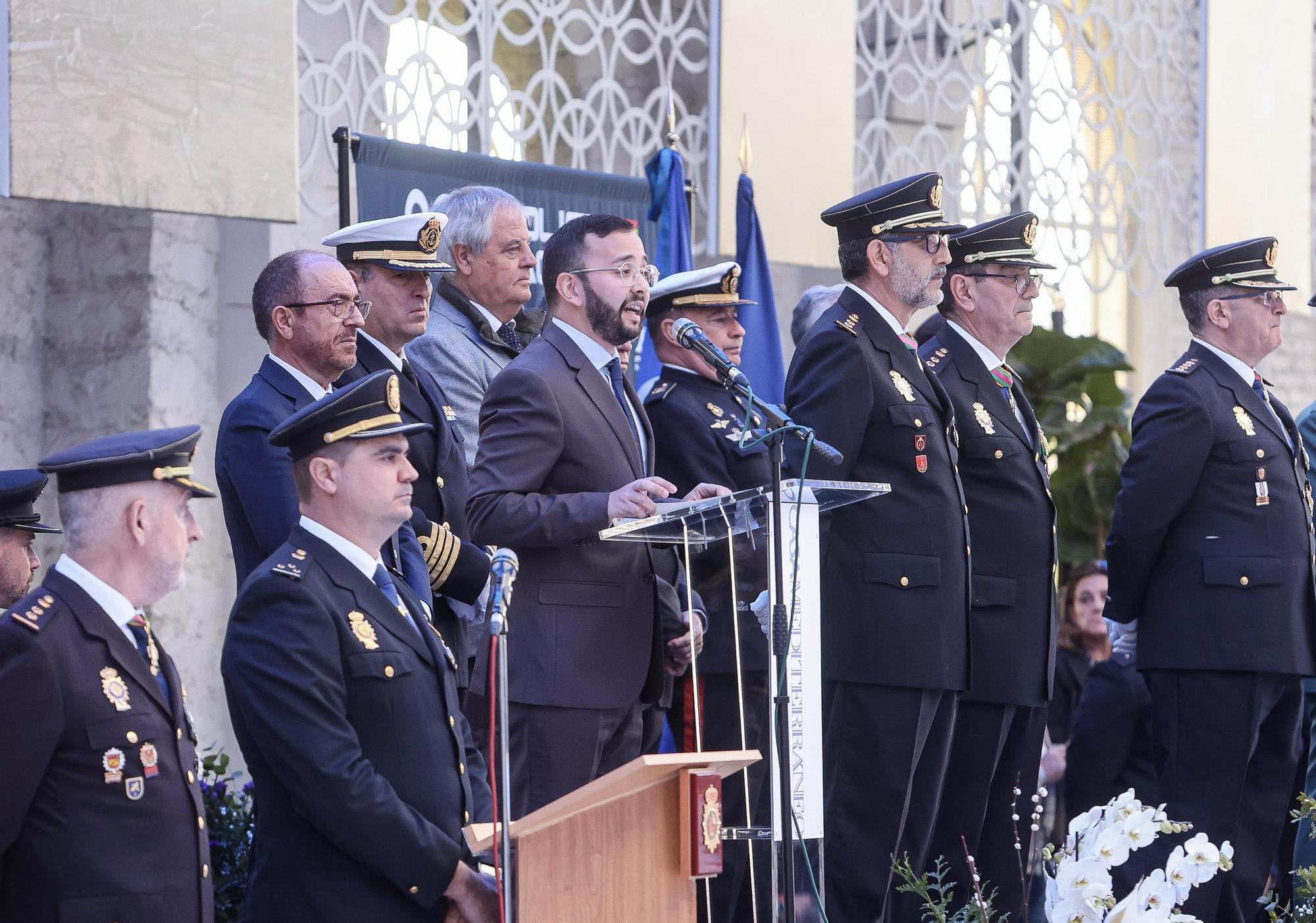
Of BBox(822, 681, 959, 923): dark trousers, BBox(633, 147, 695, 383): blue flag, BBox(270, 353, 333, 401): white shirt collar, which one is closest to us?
BBox(270, 353, 333, 401): white shirt collar

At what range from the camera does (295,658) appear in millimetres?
→ 2590

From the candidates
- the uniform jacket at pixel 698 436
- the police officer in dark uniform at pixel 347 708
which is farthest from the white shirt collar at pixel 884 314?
the police officer in dark uniform at pixel 347 708

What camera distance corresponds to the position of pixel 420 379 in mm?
3840

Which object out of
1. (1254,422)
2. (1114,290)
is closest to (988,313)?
(1254,422)

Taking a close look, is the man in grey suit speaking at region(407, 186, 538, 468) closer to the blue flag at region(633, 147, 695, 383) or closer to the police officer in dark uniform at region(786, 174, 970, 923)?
the police officer in dark uniform at region(786, 174, 970, 923)

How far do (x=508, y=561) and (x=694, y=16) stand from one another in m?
5.23

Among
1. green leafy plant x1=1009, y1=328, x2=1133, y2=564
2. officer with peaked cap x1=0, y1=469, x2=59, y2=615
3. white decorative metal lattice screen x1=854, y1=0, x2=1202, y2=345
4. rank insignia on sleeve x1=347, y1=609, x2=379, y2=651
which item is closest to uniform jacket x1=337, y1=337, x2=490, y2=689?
officer with peaked cap x1=0, y1=469, x2=59, y2=615

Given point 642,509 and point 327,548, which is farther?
point 642,509

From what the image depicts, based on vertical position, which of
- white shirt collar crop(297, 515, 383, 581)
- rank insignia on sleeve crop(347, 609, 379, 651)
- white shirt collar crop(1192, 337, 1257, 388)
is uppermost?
white shirt collar crop(1192, 337, 1257, 388)

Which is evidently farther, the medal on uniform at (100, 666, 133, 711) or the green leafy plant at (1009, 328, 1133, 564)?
the green leafy plant at (1009, 328, 1133, 564)

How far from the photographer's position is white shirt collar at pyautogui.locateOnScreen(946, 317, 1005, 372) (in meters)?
4.35

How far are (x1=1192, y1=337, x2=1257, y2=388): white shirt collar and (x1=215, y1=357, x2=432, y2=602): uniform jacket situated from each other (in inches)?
92.3

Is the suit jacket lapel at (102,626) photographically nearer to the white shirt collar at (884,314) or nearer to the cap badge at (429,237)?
the cap badge at (429,237)

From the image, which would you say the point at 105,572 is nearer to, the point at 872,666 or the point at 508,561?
the point at 508,561
